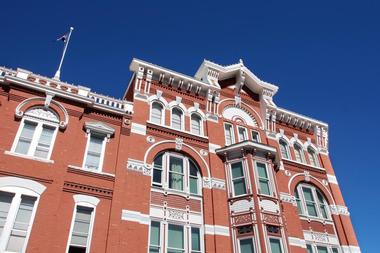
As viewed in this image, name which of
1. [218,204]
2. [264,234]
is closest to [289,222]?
[264,234]

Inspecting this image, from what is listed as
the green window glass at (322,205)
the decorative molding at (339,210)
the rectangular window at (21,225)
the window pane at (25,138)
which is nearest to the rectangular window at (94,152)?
the window pane at (25,138)

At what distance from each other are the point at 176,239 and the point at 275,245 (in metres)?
5.36

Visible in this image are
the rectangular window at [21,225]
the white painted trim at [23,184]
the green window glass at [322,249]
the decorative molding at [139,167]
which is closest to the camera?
the rectangular window at [21,225]

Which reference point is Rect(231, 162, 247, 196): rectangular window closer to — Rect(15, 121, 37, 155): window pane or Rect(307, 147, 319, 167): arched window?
Rect(307, 147, 319, 167): arched window

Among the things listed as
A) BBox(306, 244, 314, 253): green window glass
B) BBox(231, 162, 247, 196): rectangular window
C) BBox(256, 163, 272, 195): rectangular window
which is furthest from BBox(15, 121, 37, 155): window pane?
BBox(306, 244, 314, 253): green window glass

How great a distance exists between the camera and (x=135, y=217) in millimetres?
16312

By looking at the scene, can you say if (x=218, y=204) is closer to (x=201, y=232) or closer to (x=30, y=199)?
(x=201, y=232)

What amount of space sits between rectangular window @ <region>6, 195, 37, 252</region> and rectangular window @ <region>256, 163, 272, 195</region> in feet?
39.4

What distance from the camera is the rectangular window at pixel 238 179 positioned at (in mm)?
19656

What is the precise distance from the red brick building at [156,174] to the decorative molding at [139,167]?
117 mm

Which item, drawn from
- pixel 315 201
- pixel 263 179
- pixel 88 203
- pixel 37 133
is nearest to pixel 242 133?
pixel 263 179

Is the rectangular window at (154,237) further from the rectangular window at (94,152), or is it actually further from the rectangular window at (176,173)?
the rectangular window at (94,152)

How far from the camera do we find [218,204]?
1872cm

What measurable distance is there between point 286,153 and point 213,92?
7.06 m
